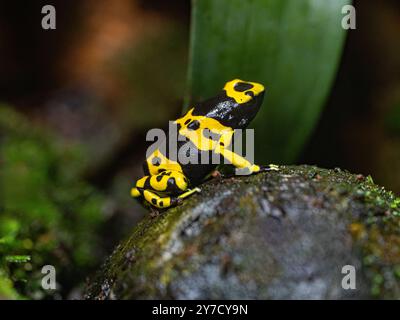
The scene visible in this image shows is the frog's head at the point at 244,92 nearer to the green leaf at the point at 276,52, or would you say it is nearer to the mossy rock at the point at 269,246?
the green leaf at the point at 276,52

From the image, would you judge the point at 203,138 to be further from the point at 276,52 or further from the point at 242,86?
the point at 276,52

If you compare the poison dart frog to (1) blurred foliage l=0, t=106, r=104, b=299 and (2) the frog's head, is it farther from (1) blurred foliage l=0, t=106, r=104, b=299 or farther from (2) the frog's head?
(1) blurred foliage l=0, t=106, r=104, b=299

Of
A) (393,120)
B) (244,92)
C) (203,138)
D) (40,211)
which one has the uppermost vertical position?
(244,92)

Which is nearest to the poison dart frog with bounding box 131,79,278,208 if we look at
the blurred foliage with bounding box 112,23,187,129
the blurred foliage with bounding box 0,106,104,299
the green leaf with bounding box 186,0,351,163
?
the green leaf with bounding box 186,0,351,163

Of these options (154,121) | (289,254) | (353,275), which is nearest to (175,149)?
(289,254)

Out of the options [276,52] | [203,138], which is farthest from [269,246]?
[276,52]
